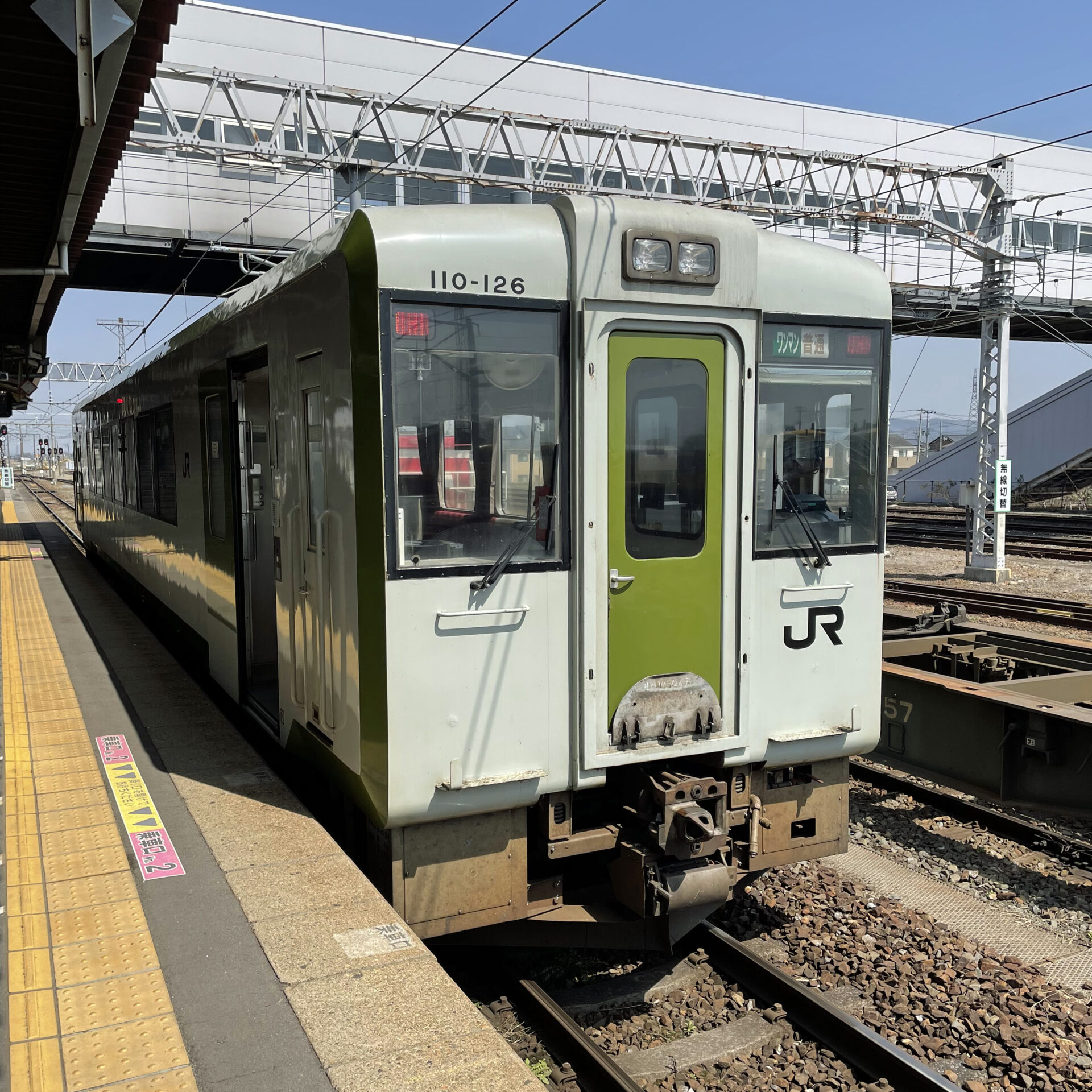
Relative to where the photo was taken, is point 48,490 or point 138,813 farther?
point 48,490

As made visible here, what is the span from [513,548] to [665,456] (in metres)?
0.82

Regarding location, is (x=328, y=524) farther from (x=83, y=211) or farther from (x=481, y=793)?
(x=83, y=211)

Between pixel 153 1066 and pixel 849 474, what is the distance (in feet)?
12.4

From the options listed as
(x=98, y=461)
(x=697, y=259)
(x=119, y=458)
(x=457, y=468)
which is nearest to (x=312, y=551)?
(x=457, y=468)

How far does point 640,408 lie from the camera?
433cm

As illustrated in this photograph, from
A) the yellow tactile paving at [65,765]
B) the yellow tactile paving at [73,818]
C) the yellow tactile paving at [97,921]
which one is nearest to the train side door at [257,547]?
the yellow tactile paving at [65,765]

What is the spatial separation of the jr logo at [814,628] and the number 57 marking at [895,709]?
7.73 ft

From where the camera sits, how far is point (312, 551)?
4809 millimetres

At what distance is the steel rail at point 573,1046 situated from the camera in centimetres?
386

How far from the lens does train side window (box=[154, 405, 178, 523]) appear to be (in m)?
8.73

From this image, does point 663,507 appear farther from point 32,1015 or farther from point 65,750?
point 65,750

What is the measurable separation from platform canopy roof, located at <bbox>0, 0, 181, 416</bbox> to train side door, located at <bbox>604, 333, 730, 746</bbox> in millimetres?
2965

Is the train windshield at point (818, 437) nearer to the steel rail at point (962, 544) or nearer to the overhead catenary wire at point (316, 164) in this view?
the overhead catenary wire at point (316, 164)

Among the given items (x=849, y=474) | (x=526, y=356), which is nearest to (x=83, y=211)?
(x=526, y=356)
